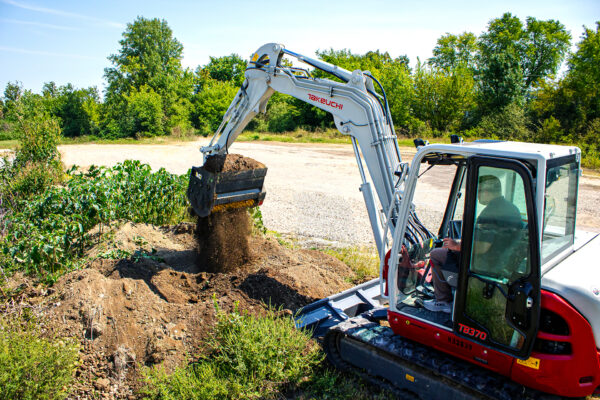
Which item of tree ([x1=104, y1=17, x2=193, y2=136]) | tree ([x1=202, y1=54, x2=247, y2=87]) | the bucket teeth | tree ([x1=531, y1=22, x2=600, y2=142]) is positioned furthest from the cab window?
tree ([x1=202, y1=54, x2=247, y2=87])

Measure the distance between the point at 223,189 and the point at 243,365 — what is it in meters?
2.93

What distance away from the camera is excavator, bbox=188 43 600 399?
3039 mm

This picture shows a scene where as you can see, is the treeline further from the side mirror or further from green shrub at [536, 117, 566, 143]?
the side mirror

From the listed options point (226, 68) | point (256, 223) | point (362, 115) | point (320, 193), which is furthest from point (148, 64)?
point (362, 115)

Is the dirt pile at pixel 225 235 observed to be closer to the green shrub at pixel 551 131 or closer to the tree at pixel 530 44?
the green shrub at pixel 551 131

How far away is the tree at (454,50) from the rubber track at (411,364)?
46.9 metres

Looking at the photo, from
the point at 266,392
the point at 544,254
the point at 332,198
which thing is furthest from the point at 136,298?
the point at 332,198

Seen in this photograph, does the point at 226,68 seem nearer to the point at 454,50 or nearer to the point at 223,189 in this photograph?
the point at 454,50

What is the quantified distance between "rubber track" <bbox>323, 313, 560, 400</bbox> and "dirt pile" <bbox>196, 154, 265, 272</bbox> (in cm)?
272

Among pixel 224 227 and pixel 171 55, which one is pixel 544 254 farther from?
pixel 171 55

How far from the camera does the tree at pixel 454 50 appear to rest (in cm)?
4591

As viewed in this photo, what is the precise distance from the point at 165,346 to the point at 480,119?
3348 centimetres

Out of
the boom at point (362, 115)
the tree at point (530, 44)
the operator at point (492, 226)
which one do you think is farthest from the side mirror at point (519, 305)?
the tree at point (530, 44)

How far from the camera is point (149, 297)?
5352 millimetres
